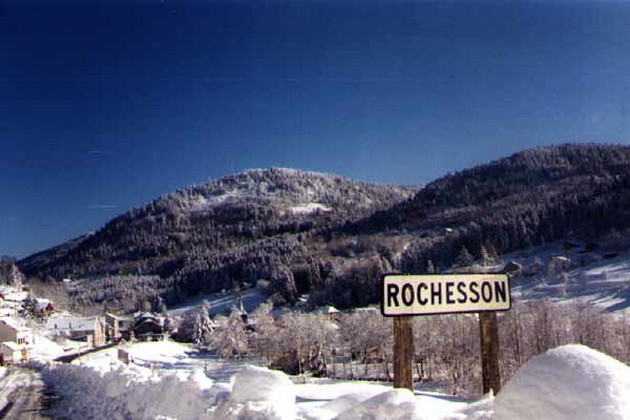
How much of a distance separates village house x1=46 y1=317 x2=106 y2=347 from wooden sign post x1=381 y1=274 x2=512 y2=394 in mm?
100606

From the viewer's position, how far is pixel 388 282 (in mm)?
8430

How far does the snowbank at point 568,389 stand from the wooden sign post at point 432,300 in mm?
3129

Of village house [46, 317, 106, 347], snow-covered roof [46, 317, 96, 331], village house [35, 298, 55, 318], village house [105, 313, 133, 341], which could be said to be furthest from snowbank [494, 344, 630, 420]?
village house [35, 298, 55, 318]

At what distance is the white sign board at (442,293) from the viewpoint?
844 centimetres

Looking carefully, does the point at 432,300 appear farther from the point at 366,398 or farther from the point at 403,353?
the point at 366,398

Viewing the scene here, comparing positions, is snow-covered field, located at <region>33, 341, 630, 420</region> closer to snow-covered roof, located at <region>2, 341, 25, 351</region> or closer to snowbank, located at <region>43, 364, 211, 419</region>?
snowbank, located at <region>43, 364, 211, 419</region>

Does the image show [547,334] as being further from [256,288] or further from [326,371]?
[256,288]

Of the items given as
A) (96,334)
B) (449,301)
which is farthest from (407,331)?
(96,334)

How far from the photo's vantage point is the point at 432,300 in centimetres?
864

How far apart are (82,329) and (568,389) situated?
358ft

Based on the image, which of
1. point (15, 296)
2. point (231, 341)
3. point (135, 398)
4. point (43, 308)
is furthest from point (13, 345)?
point (15, 296)

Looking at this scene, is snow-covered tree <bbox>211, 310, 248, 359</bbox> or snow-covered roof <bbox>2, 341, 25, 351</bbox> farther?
snow-covered tree <bbox>211, 310, 248, 359</bbox>

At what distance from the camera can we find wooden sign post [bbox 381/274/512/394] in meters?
8.45

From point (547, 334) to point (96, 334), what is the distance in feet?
247
